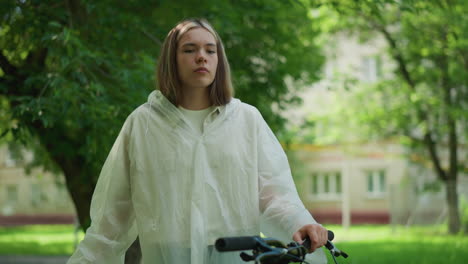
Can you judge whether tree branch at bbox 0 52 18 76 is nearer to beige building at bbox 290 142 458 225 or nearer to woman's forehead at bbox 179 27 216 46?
woman's forehead at bbox 179 27 216 46

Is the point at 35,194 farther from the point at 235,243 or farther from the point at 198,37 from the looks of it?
the point at 235,243

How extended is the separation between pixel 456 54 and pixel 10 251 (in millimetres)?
14331

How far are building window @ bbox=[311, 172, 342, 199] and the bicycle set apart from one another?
4242cm

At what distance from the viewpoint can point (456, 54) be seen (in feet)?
70.0

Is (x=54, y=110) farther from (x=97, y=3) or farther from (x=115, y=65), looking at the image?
(x=97, y=3)

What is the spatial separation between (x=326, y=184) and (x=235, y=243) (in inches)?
1713

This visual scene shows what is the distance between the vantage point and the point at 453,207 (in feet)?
75.0

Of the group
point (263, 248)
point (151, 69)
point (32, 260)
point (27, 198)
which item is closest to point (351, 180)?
point (27, 198)

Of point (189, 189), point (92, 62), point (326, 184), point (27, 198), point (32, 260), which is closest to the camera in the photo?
point (189, 189)

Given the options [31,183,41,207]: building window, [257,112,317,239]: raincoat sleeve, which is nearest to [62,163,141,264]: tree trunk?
[257,112,317,239]: raincoat sleeve

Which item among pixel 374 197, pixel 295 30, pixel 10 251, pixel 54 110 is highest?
pixel 295 30

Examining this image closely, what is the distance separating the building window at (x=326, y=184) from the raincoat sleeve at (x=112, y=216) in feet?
137

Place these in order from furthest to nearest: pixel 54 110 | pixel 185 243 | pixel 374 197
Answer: pixel 374 197
pixel 54 110
pixel 185 243

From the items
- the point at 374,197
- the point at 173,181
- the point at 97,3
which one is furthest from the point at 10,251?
the point at 374,197
